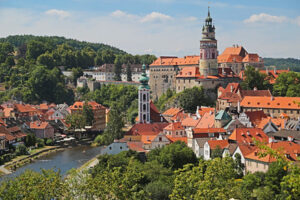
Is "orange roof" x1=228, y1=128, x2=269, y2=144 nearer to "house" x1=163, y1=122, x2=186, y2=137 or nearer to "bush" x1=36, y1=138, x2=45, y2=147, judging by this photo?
"house" x1=163, y1=122, x2=186, y2=137

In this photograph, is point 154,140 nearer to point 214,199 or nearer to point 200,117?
point 200,117

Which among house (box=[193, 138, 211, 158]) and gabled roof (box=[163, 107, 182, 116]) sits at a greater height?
gabled roof (box=[163, 107, 182, 116])

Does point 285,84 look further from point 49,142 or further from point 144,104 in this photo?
point 49,142

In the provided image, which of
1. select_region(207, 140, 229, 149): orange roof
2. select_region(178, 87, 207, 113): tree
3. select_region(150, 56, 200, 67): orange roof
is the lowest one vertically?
select_region(207, 140, 229, 149): orange roof

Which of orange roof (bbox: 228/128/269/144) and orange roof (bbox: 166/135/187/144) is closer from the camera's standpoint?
orange roof (bbox: 228/128/269/144)

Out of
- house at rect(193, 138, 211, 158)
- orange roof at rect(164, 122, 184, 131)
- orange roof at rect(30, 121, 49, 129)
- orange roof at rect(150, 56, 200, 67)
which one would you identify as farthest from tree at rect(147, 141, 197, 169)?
orange roof at rect(150, 56, 200, 67)

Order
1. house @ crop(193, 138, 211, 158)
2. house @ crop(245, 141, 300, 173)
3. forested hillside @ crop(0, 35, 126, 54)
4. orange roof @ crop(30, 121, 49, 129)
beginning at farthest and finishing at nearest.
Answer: forested hillside @ crop(0, 35, 126, 54) < orange roof @ crop(30, 121, 49, 129) < house @ crop(193, 138, 211, 158) < house @ crop(245, 141, 300, 173)

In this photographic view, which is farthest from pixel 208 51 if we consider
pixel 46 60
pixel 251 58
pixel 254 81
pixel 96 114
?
pixel 46 60
